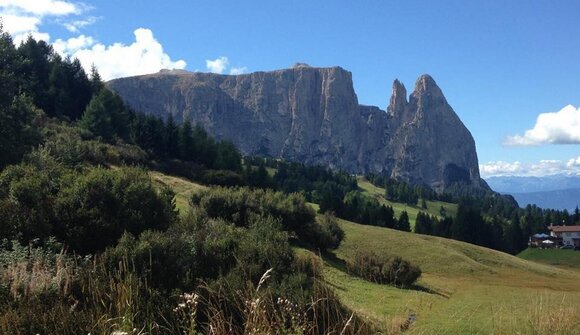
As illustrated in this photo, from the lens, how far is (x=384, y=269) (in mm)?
28516

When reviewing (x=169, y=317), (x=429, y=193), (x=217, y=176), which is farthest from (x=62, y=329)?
(x=429, y=193)

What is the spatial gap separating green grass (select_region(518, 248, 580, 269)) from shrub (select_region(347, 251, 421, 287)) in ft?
197

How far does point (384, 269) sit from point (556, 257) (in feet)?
224

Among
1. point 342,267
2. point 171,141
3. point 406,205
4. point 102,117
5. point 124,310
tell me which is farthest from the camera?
point 406,205

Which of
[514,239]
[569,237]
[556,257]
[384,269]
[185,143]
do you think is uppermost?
[185,143]

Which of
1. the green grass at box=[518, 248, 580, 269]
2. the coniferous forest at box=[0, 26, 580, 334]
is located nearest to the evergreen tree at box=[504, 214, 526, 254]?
the green grass at box=[518, 248, 580, 269]

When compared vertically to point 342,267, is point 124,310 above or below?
above

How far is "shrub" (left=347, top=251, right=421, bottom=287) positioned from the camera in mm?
27547

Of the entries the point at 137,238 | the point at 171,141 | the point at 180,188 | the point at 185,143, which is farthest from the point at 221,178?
the point at 137,238

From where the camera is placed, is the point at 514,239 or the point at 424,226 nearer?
the point at 424,226

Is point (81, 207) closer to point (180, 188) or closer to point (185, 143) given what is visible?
point (180, 188)

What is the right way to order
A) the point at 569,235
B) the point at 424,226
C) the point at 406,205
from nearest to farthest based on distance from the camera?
1. the point at 424,226
2. the point at 569,235
3. the point at 406,205

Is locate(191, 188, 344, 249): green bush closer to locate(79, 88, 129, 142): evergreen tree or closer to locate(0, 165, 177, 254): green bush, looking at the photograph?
locate(0, 165, 177, 254): green bush

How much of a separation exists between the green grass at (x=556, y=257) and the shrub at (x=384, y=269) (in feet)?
197
